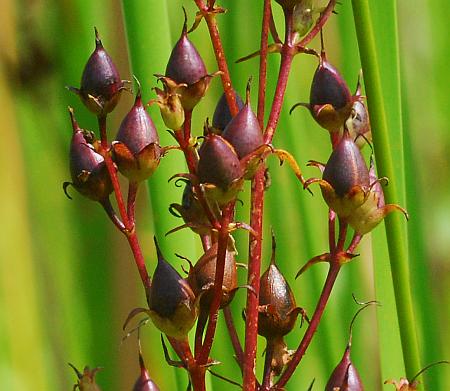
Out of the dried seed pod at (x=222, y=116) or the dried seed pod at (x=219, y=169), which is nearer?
the dried seed pod at (x=219, y=169)

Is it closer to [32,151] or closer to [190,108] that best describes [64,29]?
[32,151]

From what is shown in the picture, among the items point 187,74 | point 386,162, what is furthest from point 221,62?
point 386,162

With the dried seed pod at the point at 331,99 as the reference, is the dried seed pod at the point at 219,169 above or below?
below

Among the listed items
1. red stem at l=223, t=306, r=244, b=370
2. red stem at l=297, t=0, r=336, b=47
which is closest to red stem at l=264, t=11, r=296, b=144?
red stem at l=297, t=0, r=336, b=47

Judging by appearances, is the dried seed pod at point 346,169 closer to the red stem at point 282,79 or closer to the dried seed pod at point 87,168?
Answer: the red stem at point 282,79

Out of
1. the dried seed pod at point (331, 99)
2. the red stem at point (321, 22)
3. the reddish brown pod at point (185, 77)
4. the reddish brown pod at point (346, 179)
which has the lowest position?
the reddish brown pod at point (346, 179)

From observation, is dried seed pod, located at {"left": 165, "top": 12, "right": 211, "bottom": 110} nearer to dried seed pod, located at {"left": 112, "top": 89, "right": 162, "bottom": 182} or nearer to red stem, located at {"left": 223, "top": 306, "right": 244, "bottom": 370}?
dried seed pod, located at {"left": 112, "top": 89, "right": 162, "bottom": 182}

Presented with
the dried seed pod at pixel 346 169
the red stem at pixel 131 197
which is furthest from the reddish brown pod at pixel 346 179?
the red stem at pixel 131 197
